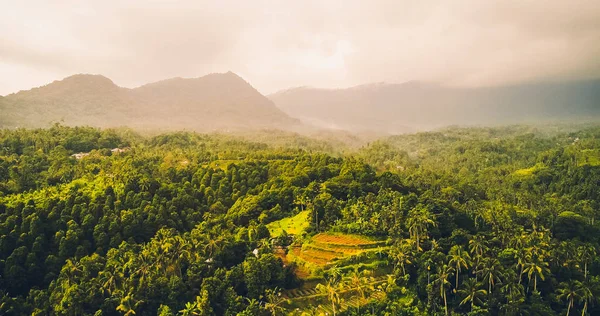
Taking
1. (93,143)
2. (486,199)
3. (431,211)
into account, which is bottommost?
(486,199)

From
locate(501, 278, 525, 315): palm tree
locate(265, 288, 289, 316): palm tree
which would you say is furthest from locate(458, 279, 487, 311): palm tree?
locate(265, 288, 289, 316): palm tree

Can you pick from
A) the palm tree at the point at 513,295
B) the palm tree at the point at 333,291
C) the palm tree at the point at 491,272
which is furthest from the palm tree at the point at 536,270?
the palm tree at the point at 333,291

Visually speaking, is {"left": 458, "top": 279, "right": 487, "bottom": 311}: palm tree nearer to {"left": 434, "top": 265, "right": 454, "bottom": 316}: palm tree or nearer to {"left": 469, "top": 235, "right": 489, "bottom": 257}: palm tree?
{"left": 434, "top": 265, "right": 454, "bottom": 316}: palm tree

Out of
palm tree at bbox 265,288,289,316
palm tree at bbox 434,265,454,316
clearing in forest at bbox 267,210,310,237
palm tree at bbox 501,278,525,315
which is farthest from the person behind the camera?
clearing in forest at bbox 267,210,310,237

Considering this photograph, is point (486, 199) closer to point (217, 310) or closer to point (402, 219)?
point (402, 219)

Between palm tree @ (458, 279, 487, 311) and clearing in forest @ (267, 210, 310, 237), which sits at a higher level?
clearing in forest @ (267, 210, 310, 237)

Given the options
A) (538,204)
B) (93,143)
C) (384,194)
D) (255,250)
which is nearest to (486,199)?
(538,204)

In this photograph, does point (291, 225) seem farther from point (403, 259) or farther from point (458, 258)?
point (458, 258)
